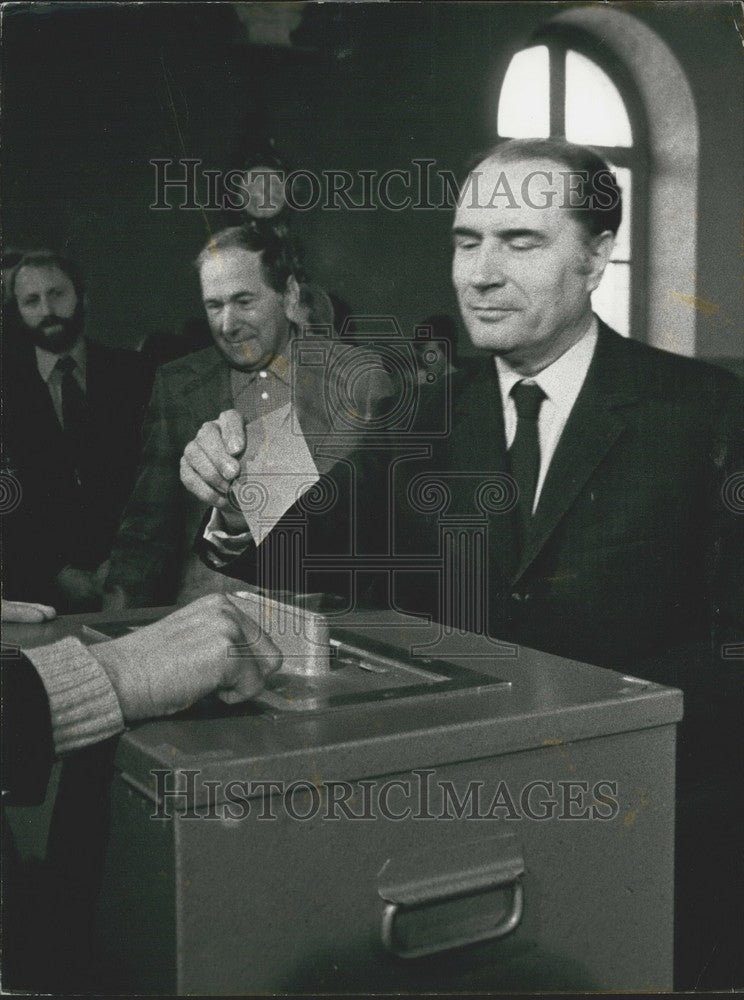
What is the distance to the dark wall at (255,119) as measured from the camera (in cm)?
122

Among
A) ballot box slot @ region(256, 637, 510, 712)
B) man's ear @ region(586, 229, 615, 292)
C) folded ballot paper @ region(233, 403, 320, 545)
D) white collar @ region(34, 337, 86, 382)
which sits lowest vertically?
ballot box slot @ region(256, 637, 510, 712)

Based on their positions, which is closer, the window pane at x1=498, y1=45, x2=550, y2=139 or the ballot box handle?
the ballot box handle

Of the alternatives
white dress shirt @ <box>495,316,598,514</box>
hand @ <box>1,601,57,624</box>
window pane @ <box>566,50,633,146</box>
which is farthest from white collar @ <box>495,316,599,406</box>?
hand @ <box>1,601,57,624</box>

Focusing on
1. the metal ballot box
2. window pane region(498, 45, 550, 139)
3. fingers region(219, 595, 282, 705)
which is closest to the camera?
the metal ballot box

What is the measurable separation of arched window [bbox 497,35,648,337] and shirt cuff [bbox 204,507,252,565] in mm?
496

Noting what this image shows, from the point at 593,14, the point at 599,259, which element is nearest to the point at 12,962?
the point at 599,259

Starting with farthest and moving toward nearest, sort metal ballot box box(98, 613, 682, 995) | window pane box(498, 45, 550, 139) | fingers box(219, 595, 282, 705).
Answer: window pane box(498, 45, 550, 139) < fingers box(219, 595, 282, 705) < metal ballot box box(98, 613, 682, 995)

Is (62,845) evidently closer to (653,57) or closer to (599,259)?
(599,259)

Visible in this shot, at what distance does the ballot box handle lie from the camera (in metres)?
1.00

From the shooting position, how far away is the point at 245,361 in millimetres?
1239

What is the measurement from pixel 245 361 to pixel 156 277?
0.14 metres

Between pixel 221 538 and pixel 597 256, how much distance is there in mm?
550

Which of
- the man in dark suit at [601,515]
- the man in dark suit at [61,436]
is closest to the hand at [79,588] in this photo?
the man in dark suit at [61,436]

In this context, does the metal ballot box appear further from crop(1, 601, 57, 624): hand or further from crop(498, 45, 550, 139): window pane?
crop(498, 45, 550, 139): window pane
